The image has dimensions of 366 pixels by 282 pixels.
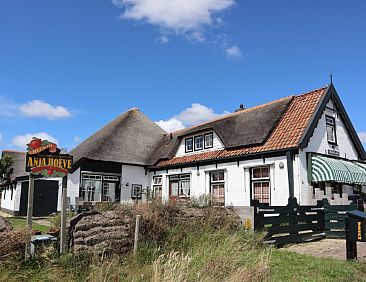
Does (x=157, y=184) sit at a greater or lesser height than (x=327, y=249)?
greater

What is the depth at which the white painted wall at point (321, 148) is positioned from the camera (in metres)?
15.1

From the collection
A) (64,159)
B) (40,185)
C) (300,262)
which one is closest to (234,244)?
(300,262)

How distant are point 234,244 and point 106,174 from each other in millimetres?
16510

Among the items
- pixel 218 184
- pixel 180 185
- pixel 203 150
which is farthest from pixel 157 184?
pixel 218 184

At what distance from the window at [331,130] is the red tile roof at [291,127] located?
4.55 ft

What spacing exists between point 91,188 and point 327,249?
52.5 feet

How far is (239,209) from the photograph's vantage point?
35.1 ft

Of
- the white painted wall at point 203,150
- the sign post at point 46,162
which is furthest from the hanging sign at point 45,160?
the white painted wall at point 203,150

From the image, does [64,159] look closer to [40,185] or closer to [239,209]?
[239,209]

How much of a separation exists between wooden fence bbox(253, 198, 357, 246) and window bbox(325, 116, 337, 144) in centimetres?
617

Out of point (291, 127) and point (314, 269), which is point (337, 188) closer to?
point (291, 127)

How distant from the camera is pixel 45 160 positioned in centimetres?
669

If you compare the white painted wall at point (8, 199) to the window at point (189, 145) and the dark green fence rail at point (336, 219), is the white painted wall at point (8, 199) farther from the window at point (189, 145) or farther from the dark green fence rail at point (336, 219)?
the dark green fence rail at point (336, 219)

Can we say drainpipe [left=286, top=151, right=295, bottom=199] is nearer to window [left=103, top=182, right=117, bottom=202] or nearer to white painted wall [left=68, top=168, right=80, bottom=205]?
window [left=103, top=182, right=117, bottom=202]
